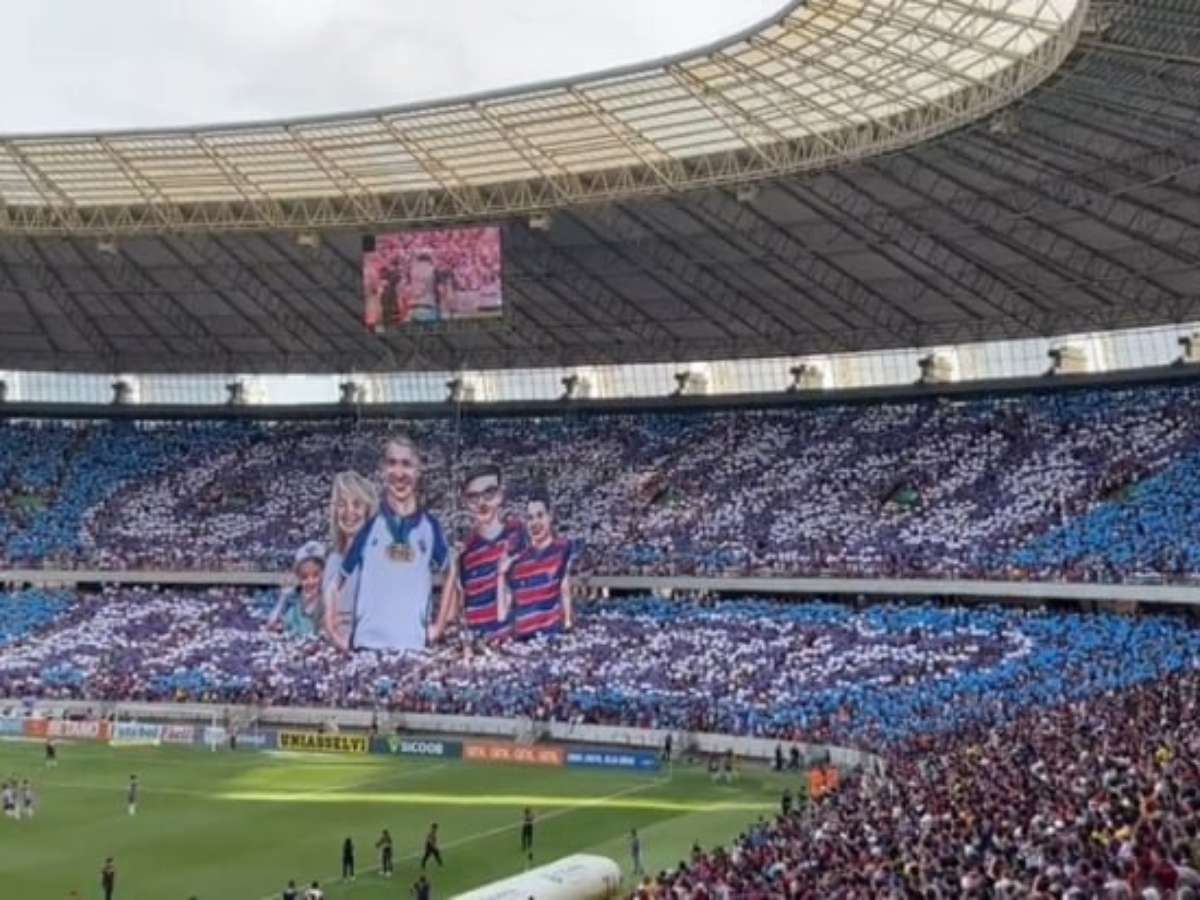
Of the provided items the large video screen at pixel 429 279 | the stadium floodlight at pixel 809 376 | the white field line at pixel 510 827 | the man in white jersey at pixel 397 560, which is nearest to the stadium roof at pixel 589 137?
the large video screen at pixel 429 279

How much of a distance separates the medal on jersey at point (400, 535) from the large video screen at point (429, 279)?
6306 mm

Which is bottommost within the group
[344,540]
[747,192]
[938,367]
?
[344,540]

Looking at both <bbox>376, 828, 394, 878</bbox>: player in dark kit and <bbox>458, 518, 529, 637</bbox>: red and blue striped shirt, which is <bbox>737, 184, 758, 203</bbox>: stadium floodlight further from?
<bbox>376, 828, 394, 878</bbox>: player in dark kit

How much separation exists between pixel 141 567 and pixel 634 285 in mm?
25073

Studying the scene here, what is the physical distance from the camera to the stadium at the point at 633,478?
37.3m

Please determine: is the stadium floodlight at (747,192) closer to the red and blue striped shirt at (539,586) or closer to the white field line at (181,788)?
the red and blue striped shirt at (539,586)

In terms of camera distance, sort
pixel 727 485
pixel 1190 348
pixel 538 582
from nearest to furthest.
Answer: pixel 538 582, pixel 1190 348, pixel 727 485

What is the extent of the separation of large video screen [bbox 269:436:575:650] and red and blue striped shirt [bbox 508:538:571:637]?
0.03m

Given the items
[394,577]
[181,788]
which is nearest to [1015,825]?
[181,788]

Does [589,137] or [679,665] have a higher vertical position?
[589,137]

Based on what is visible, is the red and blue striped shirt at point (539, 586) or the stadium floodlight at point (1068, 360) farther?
the stadium floodlight at point (1068, 360)

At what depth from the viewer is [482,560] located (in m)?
54.1

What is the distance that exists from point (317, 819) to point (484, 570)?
1507cm

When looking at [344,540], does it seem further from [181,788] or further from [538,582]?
[181,788]
